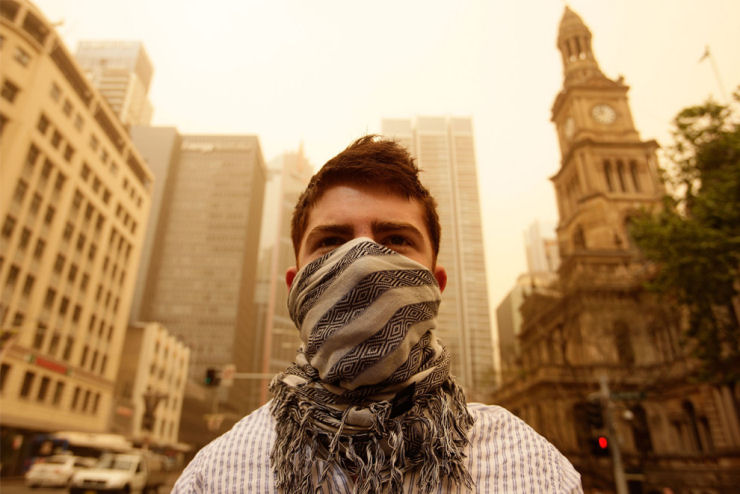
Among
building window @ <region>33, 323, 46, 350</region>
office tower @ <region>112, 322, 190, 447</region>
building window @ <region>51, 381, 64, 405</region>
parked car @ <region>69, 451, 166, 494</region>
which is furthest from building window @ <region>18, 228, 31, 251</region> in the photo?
parked car @ <region>69, 451, 166, 494</region>

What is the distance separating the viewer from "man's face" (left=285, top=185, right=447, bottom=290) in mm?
1720

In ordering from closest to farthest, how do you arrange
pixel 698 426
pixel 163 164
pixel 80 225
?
pixel 698 426 → pixel 80 225 → pixel 163 164

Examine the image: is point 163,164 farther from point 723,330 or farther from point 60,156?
point 723,330

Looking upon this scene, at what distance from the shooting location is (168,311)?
99.6 metres

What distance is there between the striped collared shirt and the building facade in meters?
13.5

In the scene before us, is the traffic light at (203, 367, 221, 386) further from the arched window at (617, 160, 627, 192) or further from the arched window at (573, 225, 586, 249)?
the arched window at (617, 160, 627, 192)

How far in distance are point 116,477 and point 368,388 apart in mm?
16128

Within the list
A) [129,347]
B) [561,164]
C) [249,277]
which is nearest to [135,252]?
[129,347]

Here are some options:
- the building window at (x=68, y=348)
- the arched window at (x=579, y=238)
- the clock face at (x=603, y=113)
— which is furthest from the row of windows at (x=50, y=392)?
the clock face at (x=603, y=113)

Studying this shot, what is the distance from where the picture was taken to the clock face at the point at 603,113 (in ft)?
132

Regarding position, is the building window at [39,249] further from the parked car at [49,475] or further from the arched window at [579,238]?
the arched window at [579,238]

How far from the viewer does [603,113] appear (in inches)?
1601

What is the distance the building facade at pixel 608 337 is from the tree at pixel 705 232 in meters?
3.48

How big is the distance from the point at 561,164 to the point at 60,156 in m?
42.5
